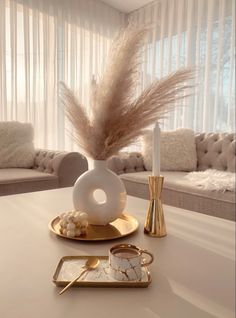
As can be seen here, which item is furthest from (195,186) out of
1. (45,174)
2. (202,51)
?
(202,51)

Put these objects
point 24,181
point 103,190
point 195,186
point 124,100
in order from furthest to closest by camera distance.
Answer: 1. point 24,181
2. point 195,186
3. point 103,190
4. point 124,100

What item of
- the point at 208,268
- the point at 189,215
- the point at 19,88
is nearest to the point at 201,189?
the point at 189,215

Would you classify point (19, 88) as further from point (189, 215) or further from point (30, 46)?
point (189, 215)

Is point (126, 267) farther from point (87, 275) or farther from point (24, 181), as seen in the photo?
point (24, 181)

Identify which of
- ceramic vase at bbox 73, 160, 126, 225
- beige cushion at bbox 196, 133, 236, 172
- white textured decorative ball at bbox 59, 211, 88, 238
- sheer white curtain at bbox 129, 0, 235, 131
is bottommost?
white textured decorative ball at bbox 59, 211, 88, 238

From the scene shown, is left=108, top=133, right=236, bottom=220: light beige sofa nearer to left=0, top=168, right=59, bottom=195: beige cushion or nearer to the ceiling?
left=0, top=168, right=59, bottom=195: beige cushion

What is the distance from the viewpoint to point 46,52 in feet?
10.9

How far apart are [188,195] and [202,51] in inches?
74.6

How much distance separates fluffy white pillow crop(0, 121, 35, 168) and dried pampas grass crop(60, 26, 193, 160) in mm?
1804

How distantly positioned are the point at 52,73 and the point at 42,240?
2.86 m

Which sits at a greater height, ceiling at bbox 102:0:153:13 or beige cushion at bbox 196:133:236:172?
ceiling at bbox 102:0:153:13

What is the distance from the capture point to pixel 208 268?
69 cm

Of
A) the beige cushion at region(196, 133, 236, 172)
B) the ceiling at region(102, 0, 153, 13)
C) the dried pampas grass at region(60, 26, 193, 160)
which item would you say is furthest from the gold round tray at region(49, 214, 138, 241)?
the ceiling at region(102, 0, 153, 13)

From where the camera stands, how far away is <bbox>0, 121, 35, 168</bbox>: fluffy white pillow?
2516mm
